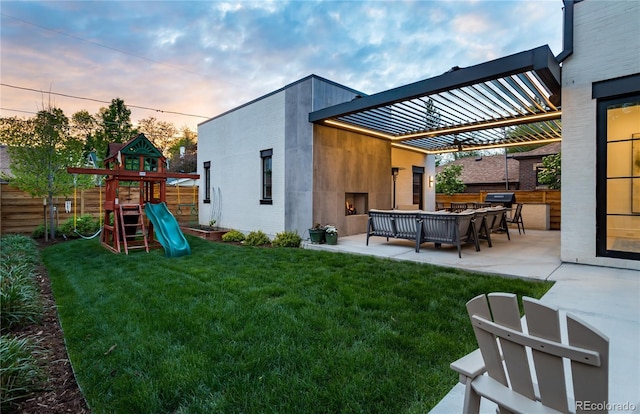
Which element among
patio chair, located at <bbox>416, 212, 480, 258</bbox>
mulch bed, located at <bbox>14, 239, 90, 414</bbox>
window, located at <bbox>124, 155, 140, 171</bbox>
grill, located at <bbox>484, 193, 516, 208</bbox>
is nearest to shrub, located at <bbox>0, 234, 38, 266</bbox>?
window, located at <bbox>124, 155, 140, 171</bbox>

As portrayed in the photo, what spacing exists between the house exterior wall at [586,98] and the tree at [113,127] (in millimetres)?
34726

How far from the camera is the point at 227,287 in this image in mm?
4207

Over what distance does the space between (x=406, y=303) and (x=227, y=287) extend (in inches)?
91.2

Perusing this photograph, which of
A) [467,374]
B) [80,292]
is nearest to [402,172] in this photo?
[80,292]

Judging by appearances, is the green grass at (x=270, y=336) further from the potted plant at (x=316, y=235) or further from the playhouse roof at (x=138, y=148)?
the playhouse roof at (x=138, y=148)

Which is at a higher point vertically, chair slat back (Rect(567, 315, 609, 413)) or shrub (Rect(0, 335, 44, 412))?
chair slat back (Rect(567, 315, 609, 413))

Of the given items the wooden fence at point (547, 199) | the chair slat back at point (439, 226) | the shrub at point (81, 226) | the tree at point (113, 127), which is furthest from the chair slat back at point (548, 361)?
the tree at point (113, 127)

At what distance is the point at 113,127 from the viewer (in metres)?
31.5

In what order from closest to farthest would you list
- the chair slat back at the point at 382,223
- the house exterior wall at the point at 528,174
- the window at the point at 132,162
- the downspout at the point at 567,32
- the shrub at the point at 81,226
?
the downspout at the point at 567,32 < the chair slat back at the point at 382,223 < the window at the point at 132,162 < the shrub at the point at 81,226 < the house exterior wall at the point at 528,174

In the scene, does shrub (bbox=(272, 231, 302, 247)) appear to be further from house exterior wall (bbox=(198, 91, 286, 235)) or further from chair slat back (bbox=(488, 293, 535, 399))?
chair slat back (bbox=(488, 293, 535, 399))

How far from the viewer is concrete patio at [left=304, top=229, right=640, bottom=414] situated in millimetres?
1958

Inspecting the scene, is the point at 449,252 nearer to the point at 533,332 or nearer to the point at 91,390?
the point at 533,332

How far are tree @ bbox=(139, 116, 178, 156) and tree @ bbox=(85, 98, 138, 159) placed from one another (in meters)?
1.13

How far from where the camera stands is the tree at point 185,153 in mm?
27647
